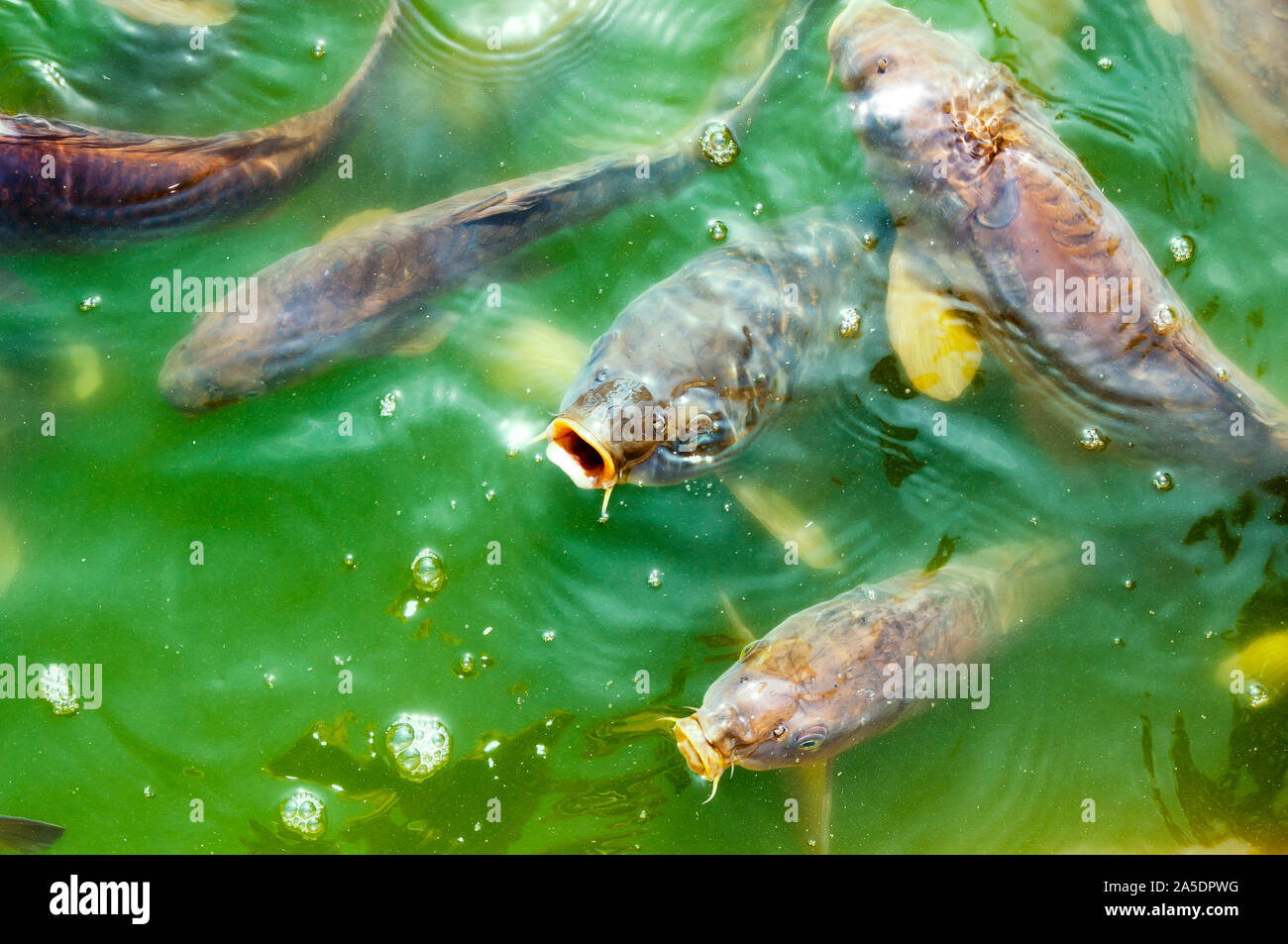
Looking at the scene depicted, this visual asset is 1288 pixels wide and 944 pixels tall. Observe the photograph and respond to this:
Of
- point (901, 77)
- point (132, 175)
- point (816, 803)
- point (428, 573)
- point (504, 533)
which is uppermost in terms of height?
point (901, 77)

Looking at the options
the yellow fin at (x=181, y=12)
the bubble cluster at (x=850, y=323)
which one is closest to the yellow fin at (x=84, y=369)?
the yellow fin at (x=181, y=12)

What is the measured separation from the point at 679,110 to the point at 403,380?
1934 millimetres

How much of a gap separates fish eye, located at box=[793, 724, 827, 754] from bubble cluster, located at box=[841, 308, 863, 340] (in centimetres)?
181

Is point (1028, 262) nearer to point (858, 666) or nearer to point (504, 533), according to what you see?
point (858, 666)

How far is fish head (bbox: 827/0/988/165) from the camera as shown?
4324 millimetres

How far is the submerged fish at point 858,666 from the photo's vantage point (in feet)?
12.3

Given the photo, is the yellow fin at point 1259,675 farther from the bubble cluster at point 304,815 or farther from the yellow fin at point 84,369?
the yellow fin at point 84,369

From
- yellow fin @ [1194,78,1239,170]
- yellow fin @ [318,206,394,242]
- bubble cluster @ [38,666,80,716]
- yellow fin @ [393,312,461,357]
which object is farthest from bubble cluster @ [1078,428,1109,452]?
bubble cluster @ [38,666,80,716]

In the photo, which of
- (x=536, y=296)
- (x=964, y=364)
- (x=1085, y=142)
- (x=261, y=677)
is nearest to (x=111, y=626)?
(x=261, y=677)

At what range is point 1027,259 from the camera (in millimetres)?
4168

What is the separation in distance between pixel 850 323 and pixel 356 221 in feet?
8.07

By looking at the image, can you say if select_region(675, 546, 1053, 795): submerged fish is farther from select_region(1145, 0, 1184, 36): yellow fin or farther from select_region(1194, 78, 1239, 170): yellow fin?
select_region(1145, 0, 1184, 36): yellow fin

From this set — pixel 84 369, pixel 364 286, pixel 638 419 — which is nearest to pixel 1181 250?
pixel 638 419

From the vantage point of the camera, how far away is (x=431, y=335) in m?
4.49
